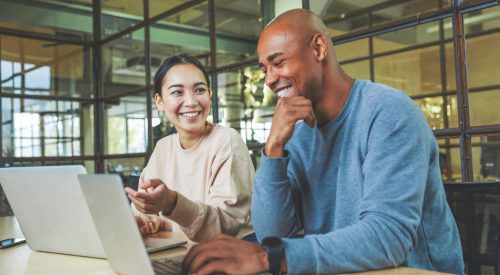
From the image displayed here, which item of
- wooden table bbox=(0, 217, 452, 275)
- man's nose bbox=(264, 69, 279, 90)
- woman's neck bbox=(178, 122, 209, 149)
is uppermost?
man's nose bbox=(264, 69, 279, 90)

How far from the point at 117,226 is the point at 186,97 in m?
0.91

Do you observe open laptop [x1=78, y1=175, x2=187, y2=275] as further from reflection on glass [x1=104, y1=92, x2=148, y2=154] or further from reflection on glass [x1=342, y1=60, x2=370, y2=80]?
reflection on glass [x1=342, y1=60, x2=370, y2=80]

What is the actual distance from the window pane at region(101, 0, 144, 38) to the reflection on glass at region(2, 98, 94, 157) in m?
0.76

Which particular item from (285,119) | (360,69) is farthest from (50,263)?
(360,69)

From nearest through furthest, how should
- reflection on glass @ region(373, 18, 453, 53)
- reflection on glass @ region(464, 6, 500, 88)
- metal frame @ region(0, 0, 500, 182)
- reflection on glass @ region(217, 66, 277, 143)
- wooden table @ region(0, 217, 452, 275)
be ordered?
wooden table @ region(0, 217, 452, 275) < metal frame @ region(0, 0, 500, 182) < reflection on glass @ region(217, 66, 277, 143) < reflection on glass @ region(464, 6, 500, 88) < reflection on glass @ region(373, 18, 453, 53)

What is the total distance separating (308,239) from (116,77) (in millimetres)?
4098

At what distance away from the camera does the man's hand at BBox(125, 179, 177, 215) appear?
1132mm

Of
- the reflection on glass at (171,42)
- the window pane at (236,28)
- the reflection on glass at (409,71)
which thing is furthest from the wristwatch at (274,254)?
the reflection on glass at (409,71)

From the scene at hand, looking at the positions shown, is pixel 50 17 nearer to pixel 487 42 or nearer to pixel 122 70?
pixel 122 70

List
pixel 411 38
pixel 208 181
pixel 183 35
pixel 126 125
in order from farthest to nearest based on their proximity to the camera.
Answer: pixel 411 38
pixel 126 125
pixel 183 35
pixel 208 181

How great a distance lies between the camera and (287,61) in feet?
3.57

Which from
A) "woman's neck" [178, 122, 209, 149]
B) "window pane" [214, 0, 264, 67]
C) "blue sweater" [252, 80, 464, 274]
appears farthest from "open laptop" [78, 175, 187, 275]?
"window pane" [214, 0, 264, 67]

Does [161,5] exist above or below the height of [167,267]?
above

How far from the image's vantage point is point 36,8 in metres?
4.23
